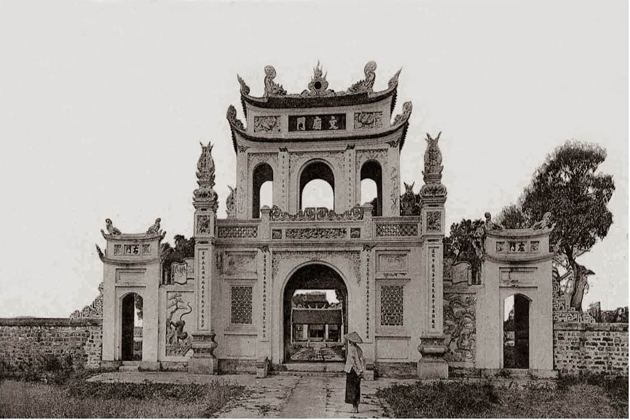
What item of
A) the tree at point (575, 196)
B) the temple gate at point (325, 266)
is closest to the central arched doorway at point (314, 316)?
the temple gate at point (325, 266)

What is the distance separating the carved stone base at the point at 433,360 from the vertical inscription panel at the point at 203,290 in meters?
5.88

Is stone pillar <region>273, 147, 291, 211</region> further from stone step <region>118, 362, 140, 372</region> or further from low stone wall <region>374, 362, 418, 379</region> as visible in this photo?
stone step <region>118, 362, 140, 372</region>

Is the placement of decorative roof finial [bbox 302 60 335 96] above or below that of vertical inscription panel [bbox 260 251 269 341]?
above

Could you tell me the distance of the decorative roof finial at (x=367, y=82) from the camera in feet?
63.1

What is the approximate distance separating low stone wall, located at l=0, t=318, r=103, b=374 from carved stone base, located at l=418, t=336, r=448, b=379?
9184mm

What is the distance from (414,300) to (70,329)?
9989mm

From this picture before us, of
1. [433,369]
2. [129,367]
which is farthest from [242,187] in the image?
[433,369]

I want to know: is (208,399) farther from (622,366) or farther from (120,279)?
(622,366)

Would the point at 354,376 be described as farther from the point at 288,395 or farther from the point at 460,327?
the point at 460,327

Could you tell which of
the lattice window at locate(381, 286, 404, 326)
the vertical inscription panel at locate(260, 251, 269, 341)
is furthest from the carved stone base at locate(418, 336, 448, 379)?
the vertical inscription panel at locate(260, 251, 269, 341)

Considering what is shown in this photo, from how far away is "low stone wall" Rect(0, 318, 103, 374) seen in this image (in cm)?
1859

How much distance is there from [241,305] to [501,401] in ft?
26.7

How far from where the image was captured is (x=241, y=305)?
18266 mm

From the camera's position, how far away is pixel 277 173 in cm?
1930
